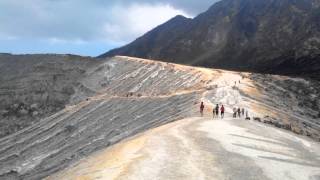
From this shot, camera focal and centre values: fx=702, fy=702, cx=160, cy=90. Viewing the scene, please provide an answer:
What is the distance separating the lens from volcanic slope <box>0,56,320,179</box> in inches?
2516

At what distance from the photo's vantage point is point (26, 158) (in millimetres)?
75500

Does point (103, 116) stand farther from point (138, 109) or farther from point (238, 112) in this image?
point (238, 112)

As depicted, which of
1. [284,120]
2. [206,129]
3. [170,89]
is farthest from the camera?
[170,89]

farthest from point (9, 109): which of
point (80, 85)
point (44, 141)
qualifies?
point (44, 141)

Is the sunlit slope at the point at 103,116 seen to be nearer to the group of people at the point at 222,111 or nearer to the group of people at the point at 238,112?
the group of people at the point at 222,111

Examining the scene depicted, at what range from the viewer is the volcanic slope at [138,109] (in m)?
63.9

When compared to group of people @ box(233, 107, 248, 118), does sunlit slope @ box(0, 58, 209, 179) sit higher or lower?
lower

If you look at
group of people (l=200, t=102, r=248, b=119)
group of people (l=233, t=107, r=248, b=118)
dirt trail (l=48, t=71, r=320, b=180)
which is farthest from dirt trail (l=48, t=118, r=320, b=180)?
group of people (l=233, t=107, r=248, b=118)

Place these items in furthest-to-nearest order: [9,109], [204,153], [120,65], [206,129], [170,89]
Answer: [120,65] → [9,109] → [170,89] → [206,129] → [204,153]

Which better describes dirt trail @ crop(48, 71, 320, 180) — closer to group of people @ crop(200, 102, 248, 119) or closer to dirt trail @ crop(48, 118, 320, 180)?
dirt trail @ crop(48, 118, 320, 180)

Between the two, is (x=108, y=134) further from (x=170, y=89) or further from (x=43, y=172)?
(x=170, y=89)

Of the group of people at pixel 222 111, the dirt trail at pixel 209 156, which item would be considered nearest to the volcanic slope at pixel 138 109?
the group of people at pixel 222 111

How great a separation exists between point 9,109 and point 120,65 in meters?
22.4

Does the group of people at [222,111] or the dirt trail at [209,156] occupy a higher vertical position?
the group of people at [222,111]
